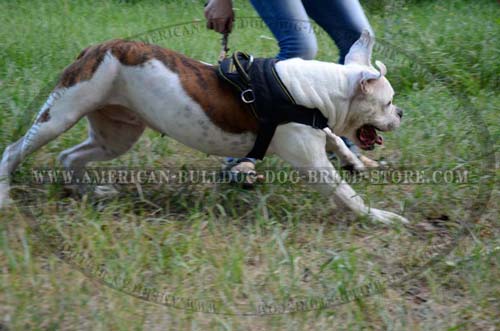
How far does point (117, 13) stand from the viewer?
305 inches

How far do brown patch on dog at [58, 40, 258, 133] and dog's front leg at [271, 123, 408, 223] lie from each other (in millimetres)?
176

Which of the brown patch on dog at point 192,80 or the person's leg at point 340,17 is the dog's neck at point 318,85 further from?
the person's leg at point 340,17

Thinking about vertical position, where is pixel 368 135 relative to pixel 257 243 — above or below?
above

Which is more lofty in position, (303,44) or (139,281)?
(303,44)

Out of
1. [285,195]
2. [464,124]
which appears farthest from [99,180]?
[464,124]

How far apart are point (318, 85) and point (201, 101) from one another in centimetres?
59

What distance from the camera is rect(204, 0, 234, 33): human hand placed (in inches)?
149

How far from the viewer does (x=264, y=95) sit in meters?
3.45

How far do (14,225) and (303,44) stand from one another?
1.83 m

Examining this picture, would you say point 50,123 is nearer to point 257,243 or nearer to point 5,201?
point 5,201

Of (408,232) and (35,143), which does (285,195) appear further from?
(35,143)

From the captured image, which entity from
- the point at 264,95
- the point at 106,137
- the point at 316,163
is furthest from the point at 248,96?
the point at 106,137

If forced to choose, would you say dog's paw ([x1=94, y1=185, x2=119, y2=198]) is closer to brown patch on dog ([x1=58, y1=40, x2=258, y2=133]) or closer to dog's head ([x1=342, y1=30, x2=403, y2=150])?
brown patch on dog ([x1=58, y1=40, x2=258, y2=133])

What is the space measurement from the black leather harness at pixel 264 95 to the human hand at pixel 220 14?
33 centimetres
